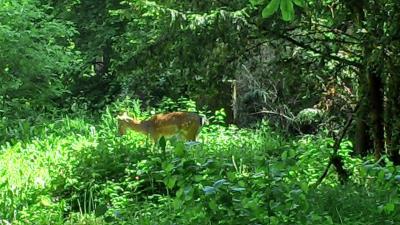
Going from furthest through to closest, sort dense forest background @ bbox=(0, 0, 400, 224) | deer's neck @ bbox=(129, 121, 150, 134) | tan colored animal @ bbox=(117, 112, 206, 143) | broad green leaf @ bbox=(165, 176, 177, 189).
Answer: deer's neck @ bbox=(129, 121, 150, 134) → tan colored animal @ bbox=(117, 112, 206, 143) → dense forest background @ bbox=(0, 0, 400, 224) → broad green leaf @ bbox=(165, 176, 177, 189)

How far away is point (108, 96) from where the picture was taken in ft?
54.7

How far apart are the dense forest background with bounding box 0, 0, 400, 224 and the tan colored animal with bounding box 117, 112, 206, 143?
333mm

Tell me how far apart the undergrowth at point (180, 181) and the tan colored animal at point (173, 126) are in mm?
322

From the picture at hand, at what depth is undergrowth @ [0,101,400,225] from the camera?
13.3 feet

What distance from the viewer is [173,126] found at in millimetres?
9852

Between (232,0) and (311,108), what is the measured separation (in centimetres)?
466

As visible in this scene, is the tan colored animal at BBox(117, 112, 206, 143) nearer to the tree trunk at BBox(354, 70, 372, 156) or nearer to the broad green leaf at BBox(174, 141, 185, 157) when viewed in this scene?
the tree trunk at BBox(354, 70, 372, 156)

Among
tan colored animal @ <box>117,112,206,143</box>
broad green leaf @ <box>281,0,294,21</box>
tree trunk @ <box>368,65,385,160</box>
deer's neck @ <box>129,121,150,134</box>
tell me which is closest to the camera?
broad green leaf @ <box>281,0,294,21</box>

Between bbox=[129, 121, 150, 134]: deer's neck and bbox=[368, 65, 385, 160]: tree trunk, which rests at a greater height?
bbox=[368, 65, 385, 160]: tree trunk

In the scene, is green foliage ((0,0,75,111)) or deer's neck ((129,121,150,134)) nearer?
deer's neck ((129,121,150,134))

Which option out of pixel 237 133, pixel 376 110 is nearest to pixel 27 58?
pixel 237 133

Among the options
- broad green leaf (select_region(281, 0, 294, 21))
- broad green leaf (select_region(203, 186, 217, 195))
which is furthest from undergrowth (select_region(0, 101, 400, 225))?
broad green leaf (select_region(281, 0, 294, 21))

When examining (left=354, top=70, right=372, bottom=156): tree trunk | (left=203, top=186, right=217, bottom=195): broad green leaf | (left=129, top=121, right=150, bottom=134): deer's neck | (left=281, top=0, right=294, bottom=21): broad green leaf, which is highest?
(left=281, top=0, right=294, bottom=21): broad green leaf

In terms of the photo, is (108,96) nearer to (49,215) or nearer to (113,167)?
(113,167)
